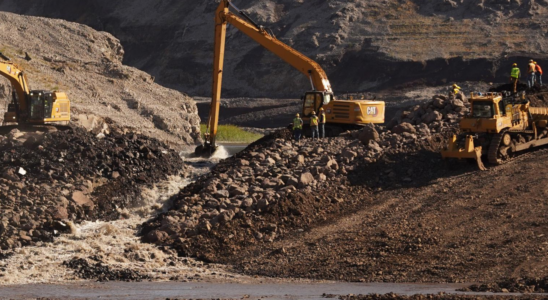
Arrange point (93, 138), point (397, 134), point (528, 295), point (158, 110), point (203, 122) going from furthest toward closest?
point (203, 122), point (158, 110), point (93, 138), point (397, 134), point (528, 295)

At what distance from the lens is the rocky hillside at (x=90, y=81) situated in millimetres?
53438

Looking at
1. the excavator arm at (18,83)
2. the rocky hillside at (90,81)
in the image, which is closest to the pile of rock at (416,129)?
the excavator arm at (18,83)

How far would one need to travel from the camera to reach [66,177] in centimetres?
2941

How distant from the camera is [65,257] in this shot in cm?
2306

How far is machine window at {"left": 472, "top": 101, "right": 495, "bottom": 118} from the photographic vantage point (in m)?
27.7

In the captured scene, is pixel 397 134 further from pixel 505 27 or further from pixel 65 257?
pixel 505 27

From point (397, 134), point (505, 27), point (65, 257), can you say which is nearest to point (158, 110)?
point (397, 134)

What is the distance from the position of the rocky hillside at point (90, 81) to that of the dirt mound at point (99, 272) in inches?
1065

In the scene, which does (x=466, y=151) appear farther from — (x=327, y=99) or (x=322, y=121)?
(x=327, y=99)

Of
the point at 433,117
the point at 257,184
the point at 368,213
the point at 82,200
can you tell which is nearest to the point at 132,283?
the point at 257,184

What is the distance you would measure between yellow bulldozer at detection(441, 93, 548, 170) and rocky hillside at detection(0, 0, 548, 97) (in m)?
51.9

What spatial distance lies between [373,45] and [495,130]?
59298mm

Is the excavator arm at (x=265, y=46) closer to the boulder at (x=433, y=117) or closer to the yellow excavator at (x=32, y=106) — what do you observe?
the boulder at (x=433, y=117)

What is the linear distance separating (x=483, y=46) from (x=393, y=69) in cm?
795
